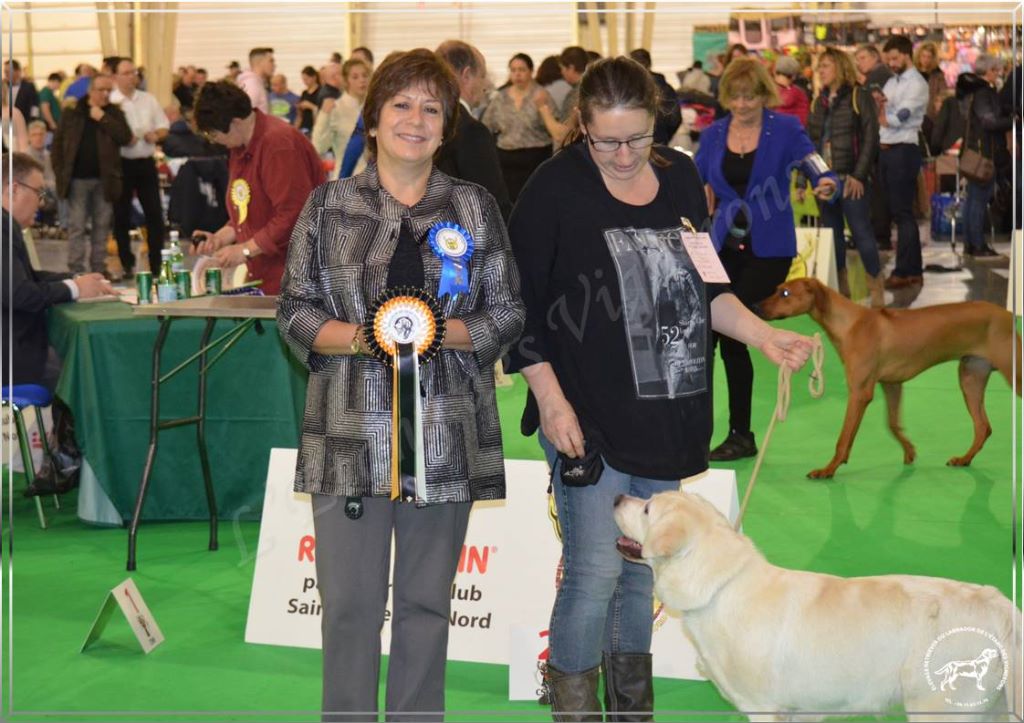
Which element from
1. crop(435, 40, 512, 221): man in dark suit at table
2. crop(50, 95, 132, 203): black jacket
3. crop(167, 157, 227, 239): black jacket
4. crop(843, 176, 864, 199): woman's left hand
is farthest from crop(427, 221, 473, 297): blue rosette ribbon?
crop(50, 95, 132, 203): black jacket

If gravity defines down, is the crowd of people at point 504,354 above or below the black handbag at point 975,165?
below

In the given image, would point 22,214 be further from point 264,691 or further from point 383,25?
point 383,25

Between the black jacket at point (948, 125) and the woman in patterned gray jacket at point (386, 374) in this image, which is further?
the black jacket at point (948, 125)

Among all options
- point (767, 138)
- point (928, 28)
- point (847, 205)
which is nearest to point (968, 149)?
point (847, 205)

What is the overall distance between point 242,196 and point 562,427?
2919mm

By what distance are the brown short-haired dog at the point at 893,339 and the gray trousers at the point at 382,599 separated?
3.49 metres

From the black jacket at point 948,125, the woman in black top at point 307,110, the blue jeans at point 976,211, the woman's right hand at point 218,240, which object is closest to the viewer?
the woman's right hand at point 218,240

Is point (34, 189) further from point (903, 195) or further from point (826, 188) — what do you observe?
point (903, 195)

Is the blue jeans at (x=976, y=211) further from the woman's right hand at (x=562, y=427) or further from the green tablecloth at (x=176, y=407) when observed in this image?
the woman's right hand at (x=562, y=427)

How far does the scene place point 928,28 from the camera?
1566cm

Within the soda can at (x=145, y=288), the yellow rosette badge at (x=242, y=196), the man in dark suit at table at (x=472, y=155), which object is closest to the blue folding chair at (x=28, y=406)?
the soda can at (x=145, y=288)

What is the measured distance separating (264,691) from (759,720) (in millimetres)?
1470

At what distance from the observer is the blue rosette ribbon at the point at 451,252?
255 cm

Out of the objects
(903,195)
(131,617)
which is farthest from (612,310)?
(903,195)
